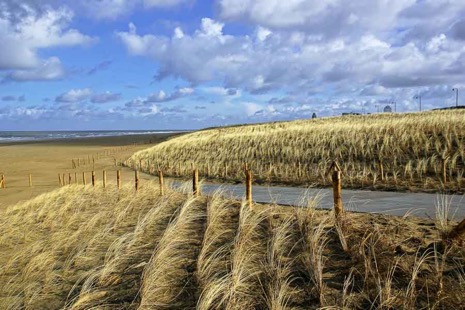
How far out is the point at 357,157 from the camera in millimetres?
20938

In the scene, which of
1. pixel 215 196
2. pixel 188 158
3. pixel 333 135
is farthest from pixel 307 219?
pixel 188 158

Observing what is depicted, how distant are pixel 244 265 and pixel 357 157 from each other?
648 inches

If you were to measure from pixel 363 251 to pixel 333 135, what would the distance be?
868 inches

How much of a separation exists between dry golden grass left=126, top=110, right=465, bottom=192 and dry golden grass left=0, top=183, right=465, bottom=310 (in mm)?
6603

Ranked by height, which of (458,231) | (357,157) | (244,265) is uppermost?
(458,231)

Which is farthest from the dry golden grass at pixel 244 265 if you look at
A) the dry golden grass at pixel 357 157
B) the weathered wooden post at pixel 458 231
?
the dry golden grass at pixel 357 157

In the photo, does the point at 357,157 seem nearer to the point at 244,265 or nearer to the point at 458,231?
the point at 458,231

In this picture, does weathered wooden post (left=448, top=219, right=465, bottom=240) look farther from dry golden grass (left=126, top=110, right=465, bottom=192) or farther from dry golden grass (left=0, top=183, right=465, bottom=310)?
dry golden grass (left=126, top=110, right=465, bottom=192)

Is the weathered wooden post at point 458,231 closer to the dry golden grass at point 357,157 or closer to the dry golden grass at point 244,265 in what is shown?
the dry golden grass at point 244,265

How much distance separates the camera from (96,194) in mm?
13734

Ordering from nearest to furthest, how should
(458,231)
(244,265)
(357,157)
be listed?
(458,231) < (244,265) < (357,157)

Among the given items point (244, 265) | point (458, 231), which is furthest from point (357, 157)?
point (244, 265)

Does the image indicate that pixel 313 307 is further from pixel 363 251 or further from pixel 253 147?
pixel 253 147

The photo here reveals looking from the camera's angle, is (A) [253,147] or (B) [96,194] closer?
(B) [96,194]
